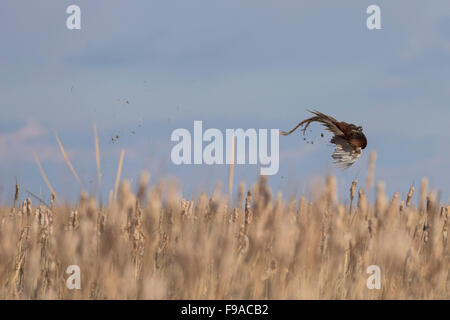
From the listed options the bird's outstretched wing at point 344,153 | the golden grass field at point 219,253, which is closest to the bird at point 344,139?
the bird's outstretched wing at point 344,153

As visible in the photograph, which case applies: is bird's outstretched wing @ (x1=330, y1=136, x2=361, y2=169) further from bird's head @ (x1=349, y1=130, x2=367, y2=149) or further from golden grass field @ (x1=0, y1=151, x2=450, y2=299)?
golden grass field @ (x1=0, y1=151, x2=450, y2=299)

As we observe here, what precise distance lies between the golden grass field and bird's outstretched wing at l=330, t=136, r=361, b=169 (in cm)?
72

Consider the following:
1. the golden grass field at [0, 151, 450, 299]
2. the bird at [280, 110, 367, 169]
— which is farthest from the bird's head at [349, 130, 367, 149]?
the golden grass field at [0, 151, 450, 299]

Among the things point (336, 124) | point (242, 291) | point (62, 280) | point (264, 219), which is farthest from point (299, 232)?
point (336, 124)

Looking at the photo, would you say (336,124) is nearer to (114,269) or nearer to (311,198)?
(311,198)

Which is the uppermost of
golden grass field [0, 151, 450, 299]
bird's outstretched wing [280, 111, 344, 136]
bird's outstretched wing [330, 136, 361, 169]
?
bird's outstretched wing [280, 111, 344, 136]

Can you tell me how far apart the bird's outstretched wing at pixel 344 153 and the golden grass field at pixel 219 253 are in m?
0.72

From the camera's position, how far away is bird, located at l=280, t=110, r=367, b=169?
5426 mm

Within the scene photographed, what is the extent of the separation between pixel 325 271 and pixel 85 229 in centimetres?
160

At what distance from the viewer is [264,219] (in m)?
3.74

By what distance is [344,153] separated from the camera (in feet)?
17.9

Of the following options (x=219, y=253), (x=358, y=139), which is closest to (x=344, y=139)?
(x=358, y=139)

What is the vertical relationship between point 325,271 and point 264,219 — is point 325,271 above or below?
below

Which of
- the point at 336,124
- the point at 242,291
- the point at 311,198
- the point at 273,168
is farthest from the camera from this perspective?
the point at 336,124
